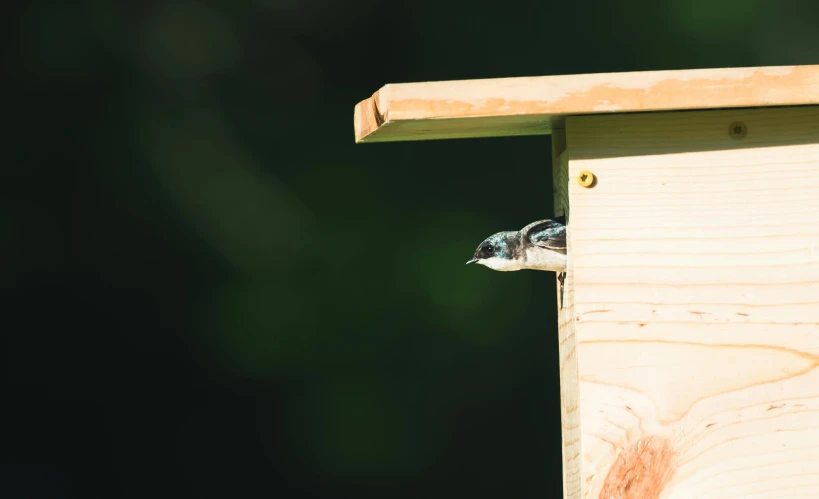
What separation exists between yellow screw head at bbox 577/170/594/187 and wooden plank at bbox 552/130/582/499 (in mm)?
46

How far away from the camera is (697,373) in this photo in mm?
1535

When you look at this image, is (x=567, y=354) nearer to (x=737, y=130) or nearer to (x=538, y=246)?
(x=538, y=246)

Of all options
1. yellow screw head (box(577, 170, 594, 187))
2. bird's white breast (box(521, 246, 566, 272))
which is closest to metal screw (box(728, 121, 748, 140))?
yellow screw head (box(577, 170, 594, 187))

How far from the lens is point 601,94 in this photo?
1.46 m

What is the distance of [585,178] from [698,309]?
0.24m

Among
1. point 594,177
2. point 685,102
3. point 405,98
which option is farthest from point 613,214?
point 405,98

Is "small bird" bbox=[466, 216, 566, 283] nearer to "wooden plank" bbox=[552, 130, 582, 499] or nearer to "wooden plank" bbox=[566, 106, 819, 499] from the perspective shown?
"wooden plank" bbox=[552, 130, 582, 499]

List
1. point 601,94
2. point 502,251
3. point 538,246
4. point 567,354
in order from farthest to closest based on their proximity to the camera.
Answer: point 502,251 < point 538,246 < point 567,354 < point 601,94

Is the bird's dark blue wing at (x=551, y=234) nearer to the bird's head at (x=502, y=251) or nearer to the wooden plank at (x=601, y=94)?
the bird's head at (x=502, y=251)

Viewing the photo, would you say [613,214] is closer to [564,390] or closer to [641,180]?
[641,180]

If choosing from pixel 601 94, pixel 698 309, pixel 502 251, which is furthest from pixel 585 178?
pixel 502 251

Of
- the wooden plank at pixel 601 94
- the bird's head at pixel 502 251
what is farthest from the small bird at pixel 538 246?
the wooden plank at pixel 601 94

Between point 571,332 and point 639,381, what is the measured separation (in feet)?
0.43

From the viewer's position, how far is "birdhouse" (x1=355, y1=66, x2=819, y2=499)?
1530 mm
